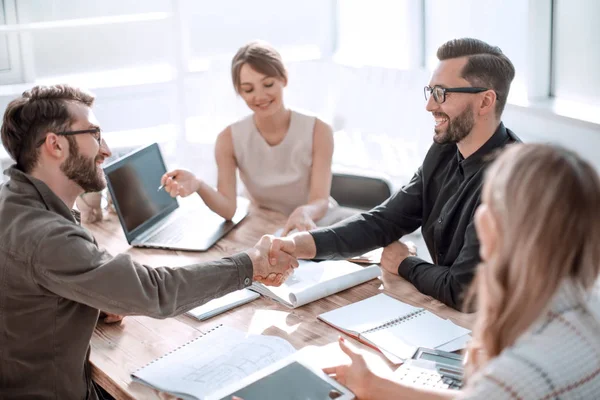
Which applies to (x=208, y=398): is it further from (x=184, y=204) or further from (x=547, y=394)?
(x=184, y=204)

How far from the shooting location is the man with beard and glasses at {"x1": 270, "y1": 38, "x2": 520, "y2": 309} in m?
2.29

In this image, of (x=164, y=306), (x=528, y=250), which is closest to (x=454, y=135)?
(x=164, y=306)

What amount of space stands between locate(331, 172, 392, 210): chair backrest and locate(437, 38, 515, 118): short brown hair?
3.09 feet

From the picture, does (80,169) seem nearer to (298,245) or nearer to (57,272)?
(57,272)

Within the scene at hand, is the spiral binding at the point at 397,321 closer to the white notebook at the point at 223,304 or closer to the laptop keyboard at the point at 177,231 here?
the white notebook at the point at 223,304

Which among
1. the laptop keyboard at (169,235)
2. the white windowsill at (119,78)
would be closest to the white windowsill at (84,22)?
the white windowsill at (119,78)

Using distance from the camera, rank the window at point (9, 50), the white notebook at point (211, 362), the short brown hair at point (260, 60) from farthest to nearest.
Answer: the window at point (9, 50), the short brown hair at point (260, 60), the white notebook at point (211, 362)

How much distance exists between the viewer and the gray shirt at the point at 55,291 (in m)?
1.77

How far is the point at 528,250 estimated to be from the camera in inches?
44.9

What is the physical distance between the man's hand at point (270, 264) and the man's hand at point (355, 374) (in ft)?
1.60

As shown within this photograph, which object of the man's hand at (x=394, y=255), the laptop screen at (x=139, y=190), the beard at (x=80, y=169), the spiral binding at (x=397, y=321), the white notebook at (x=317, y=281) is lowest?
the spiral binding at (x=397, y=321)

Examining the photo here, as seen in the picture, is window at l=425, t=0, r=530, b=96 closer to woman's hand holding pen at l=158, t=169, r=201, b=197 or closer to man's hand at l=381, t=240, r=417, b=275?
man's hand at l=381, t=240, r=417, b=275

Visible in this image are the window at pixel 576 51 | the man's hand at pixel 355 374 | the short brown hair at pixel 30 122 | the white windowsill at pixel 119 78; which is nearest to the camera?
the man's hand at pixel 355 374

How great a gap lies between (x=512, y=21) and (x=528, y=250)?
2.72 meters
